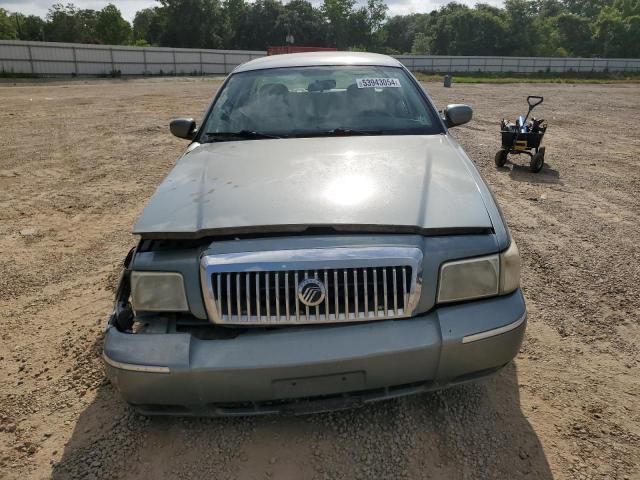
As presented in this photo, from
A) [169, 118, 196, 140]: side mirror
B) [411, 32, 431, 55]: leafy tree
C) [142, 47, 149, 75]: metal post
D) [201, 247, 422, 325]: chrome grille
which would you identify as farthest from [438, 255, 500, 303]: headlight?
[411, 32, 431, 55]: leafy tree

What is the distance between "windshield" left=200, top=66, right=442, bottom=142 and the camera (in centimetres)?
337

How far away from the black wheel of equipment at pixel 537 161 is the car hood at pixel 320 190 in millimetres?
4624

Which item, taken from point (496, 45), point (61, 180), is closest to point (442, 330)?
point (61, 180)

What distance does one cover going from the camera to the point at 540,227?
4.95 m

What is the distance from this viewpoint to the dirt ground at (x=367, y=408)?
2145 millimetres

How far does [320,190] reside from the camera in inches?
94.8

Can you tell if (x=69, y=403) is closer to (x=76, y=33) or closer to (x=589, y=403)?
(x=589, y=403)

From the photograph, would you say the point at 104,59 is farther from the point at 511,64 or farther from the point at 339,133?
the point at 511,64

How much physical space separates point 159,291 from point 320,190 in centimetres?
87

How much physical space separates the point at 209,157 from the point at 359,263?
1.43 meters

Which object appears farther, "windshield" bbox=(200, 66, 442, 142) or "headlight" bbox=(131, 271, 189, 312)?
"windshield" bbox=(200, 66, 442, 142)

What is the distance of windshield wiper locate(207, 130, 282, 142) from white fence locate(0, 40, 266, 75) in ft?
106

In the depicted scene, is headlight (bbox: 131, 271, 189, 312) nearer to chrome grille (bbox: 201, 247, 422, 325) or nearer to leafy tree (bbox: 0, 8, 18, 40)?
chrome grille (bbox: 201, 247, 422, 325)

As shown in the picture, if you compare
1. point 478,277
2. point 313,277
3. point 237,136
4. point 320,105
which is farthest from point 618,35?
point 313,277
